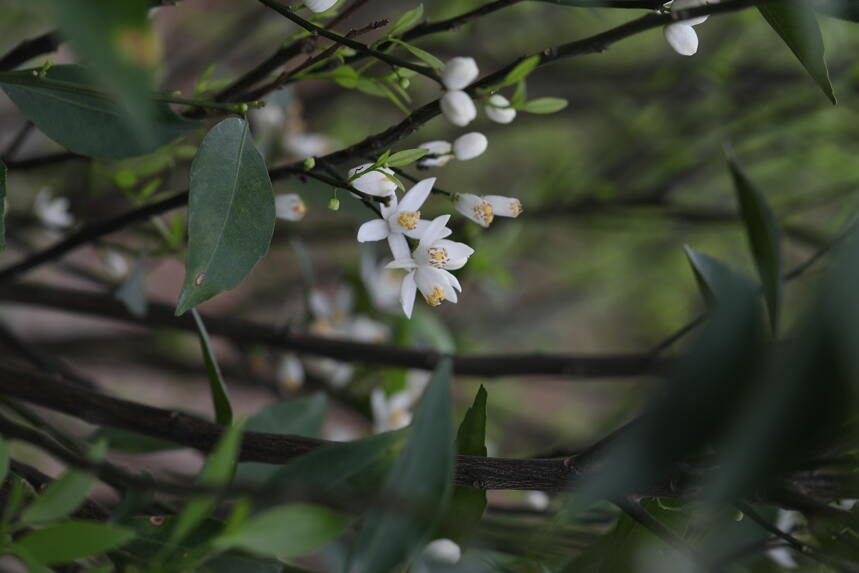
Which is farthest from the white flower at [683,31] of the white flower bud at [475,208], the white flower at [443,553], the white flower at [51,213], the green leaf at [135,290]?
the white flower at [51,213]

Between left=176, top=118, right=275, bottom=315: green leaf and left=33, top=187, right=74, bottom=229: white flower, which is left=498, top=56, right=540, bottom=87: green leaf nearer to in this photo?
left=176, top=118, right=275, bottom=315: green leaf

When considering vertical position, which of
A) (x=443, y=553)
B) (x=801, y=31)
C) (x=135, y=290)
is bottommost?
(x=443, y=553)

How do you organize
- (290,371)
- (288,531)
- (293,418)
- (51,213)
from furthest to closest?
(290,371) < (51,213) < (293,418) < (288,531)

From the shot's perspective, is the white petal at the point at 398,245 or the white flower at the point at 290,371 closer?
the white petal at the point at 398,245

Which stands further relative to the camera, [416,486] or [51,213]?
[51,213]

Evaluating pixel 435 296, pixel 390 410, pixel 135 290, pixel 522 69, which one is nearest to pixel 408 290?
pixel 435 296

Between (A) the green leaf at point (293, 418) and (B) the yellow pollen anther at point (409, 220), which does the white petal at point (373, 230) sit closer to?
(B) the yellow pollen anther at point (409, 220)

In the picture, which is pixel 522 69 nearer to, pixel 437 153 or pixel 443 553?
pixel 437 153
